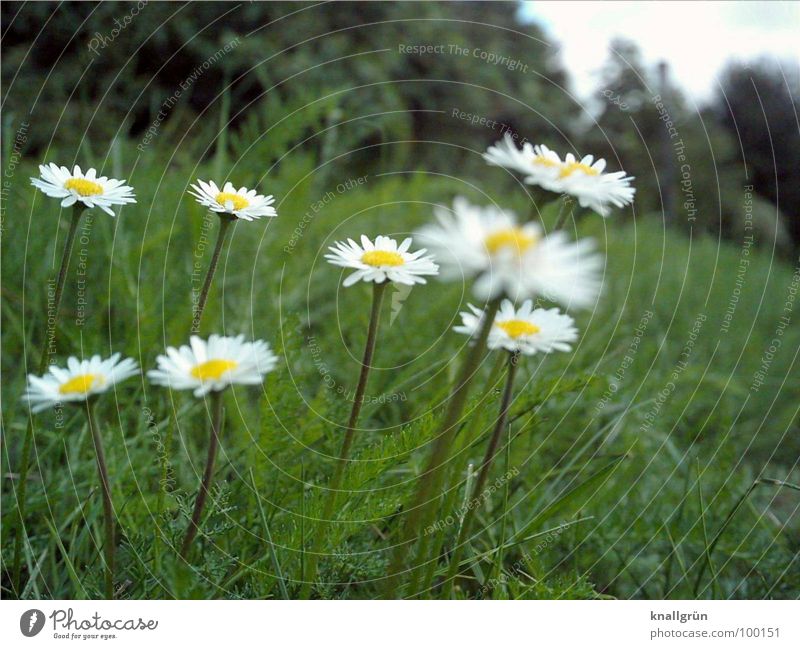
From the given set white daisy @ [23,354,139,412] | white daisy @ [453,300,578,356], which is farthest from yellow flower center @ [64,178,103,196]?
white daisy @ [453,300,578,356]

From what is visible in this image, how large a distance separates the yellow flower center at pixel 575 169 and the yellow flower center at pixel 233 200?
184 mm

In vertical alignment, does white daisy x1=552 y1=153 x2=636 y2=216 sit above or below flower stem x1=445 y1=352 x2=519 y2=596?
above

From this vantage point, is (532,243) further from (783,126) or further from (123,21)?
(783,126)

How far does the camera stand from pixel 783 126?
1.46 meters

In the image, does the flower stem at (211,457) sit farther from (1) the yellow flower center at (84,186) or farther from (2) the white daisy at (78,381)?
(1) the yellow flower center at (84,186)

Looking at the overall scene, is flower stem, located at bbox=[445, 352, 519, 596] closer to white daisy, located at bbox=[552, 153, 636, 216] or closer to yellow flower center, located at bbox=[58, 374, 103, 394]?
white daisy, located at bbox=[552, 153, 636, 216]

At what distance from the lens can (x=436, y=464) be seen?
38cm

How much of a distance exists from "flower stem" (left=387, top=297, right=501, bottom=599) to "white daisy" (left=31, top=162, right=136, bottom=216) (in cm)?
22

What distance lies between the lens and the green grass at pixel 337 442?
19.3 inches

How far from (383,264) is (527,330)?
0.32 ft

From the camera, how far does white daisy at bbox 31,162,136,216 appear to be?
0.42m
